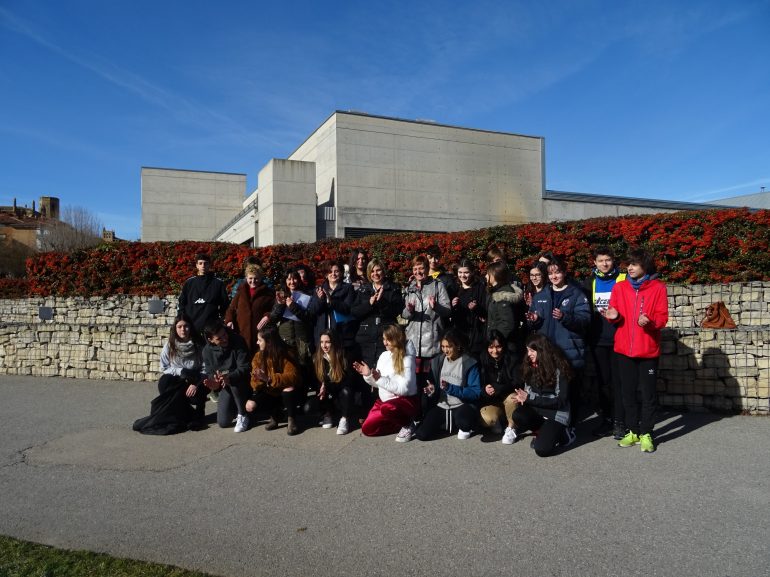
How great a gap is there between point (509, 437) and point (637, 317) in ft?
5.47

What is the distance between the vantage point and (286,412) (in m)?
6.29

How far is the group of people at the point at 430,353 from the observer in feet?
17.1

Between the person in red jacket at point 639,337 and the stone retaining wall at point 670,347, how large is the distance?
1.47 meters

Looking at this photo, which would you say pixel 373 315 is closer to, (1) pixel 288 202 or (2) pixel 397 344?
(2) pixel 397 344

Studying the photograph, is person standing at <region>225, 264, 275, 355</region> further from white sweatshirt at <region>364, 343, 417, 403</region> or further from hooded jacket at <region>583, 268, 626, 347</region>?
hooded jacket at <region>583, 268, 626, 347</region>

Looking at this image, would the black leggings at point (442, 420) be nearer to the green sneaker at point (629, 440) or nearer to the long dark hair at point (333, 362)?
the long dark hair at point (333, 362)

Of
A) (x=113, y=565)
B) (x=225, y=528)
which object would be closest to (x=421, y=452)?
(x=225, y=528)

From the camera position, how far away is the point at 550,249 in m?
8.34

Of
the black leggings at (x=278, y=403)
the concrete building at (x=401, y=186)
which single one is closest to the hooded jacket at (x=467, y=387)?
the black leggings at (x=278, y=403)

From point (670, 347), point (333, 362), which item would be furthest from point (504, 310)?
point (670, 347)

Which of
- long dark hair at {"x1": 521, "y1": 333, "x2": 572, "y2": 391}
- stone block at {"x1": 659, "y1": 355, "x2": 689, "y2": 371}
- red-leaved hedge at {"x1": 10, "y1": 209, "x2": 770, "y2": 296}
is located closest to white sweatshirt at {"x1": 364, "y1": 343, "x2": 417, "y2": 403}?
long dark hair at {"x1": 521, "y1": 333, "x2": 572, "y2": 391}

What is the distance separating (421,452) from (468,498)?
3.71 feet

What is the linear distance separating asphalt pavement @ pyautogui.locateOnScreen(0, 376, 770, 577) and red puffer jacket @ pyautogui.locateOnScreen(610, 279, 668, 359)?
0.92m

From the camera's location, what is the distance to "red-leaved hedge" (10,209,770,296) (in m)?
7.63
